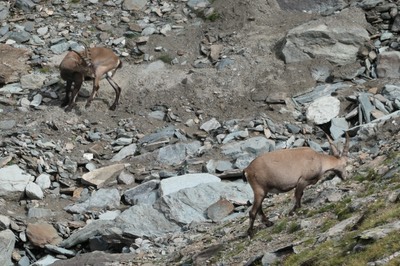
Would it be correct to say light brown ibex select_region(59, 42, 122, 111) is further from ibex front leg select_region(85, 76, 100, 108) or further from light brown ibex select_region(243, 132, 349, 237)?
light brown ibex select_region(243, 132, 349, 237)

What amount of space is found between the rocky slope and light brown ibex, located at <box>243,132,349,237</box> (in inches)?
14.9

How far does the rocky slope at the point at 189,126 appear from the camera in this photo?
526 inches

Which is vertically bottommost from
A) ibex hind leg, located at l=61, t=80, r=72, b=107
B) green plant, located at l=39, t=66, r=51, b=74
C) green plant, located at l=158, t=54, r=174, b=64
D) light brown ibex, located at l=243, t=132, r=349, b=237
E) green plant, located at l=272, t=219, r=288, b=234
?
green plant, located at l=39, t=66, r=51, b=74

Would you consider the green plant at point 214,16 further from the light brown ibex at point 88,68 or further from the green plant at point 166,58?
the light brown ibex at point 88,68

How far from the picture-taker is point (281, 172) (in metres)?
12.2

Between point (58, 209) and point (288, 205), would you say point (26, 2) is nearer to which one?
point (58, 209)

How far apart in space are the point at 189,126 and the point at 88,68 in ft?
Answer: 9.49

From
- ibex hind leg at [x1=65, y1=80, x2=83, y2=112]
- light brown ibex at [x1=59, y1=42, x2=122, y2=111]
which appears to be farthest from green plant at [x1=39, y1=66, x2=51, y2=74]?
ibex hind leg at [x1=65, y1=80, x2=83, y2=112]

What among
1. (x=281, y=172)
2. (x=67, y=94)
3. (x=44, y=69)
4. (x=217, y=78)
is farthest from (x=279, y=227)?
(x=44, y=69)

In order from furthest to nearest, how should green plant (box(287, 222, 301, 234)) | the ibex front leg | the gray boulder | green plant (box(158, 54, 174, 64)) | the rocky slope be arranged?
green plant (box(158, 54, 174, 64)), the gray boulder, the ibex front leg, the rocky slope, green plant (box(287, 222, 301, 234))

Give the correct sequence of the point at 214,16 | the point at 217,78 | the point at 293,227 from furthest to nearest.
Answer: the point at 214,16, the point at 217,78, the point at 293,227

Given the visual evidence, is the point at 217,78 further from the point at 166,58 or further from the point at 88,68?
the point at 88,68

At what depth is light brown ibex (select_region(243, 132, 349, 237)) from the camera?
12086 millimetres

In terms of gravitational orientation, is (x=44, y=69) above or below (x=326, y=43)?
below
